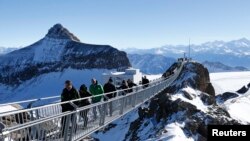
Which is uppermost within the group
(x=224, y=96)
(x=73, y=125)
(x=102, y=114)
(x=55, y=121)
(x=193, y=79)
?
(x=55, y=121)

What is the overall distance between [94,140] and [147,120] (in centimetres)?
1886

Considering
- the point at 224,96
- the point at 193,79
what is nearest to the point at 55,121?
the point at 193,79

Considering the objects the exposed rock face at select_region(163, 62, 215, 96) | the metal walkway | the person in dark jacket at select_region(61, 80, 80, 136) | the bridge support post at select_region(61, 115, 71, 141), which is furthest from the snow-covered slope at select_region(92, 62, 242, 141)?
the bridge support post at select_region(61, 115, 71, 141)

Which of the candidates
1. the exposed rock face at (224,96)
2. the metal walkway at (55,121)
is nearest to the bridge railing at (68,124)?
the metal walkway at (55,121)

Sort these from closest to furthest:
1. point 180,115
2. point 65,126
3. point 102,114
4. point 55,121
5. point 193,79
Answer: point 55,121 → point 65,126 → point 102,114 → point 180,115 → point 193,79

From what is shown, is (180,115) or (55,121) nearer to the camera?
(55,121)

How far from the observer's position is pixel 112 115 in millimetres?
22719

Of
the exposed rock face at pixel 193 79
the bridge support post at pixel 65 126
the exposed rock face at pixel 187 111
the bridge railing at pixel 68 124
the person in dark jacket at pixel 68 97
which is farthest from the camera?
the exposed rock face at pixel 193 79

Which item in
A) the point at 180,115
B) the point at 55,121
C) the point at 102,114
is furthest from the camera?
the point at 180,115

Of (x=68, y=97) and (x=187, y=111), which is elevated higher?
(x=68, y=97)

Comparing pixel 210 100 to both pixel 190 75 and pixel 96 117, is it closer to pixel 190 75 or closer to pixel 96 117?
pixel 190 75

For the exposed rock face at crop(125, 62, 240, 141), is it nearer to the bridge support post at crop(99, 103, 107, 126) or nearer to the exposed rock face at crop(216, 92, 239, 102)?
the bridge support post at crop(99, 103, 107, 126)

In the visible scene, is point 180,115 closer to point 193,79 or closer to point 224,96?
point 193,79

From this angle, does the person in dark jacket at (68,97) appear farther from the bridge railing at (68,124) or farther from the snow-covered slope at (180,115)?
the snow-covered slope at (180,115)
